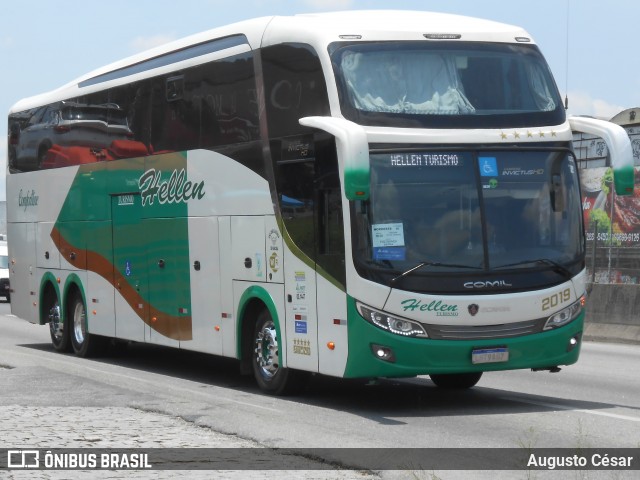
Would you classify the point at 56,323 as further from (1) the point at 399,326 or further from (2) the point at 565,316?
(2) the point at 565,316

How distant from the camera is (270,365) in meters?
15.1

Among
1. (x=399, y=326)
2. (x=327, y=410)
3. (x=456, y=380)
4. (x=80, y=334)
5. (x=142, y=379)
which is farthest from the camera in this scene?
(x=80, y=334)

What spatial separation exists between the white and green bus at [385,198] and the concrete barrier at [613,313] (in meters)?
9.37

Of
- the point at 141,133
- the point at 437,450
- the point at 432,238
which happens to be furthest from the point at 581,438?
the point at 141,133

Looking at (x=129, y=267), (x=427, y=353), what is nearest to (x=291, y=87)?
(x=427, y=353)

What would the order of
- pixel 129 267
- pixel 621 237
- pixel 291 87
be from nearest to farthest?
1. pixel 291 87
2. pixel 129 267
3. pixel 621 237

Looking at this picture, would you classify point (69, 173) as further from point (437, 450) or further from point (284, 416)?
point (437, 450)

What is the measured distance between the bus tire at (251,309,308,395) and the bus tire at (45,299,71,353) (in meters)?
7.12

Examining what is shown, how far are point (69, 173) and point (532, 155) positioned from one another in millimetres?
9732

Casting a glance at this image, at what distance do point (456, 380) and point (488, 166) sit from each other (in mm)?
3249

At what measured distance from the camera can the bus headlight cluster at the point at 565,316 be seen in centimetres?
1345

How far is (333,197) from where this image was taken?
13.4m

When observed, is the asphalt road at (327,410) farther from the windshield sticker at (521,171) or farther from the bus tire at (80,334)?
the windshield sticker at (521,171)

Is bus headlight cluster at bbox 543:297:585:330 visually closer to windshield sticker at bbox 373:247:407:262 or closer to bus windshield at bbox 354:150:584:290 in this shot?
bus windshield at bbox 354:150:584:290
